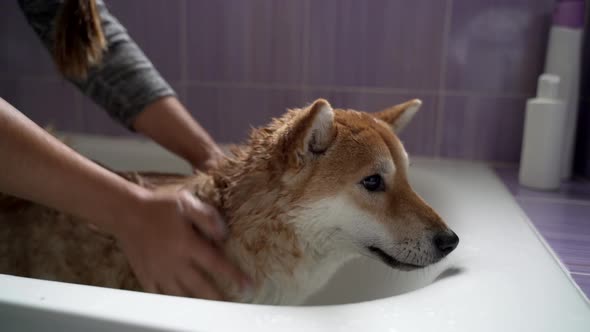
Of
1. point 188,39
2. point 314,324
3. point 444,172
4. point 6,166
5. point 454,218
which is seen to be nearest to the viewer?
point 314,324

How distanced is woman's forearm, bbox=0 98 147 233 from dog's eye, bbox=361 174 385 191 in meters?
0.33

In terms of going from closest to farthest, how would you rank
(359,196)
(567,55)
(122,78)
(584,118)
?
1. (359,196)
2. (122,78)
3. (567,55)
4. (584,118)

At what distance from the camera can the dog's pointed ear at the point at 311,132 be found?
721mm

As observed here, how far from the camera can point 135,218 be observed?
691 millimetres

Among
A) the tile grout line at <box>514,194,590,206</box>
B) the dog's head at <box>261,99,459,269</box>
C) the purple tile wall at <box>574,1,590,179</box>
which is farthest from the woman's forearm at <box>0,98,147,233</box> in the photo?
the purple tile wall at <box>574,1,590,179</box>

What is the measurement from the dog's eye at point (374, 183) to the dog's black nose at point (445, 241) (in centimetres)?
11

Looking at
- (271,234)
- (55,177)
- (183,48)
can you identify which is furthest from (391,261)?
(183,48)

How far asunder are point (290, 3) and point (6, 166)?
38.0 inches

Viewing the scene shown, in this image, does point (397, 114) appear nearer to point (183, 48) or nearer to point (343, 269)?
point (343, 269)

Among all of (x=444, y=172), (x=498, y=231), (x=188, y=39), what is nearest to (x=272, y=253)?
(x=498, y=231)

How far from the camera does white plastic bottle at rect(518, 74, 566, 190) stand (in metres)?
1.14

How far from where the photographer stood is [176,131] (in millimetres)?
1097

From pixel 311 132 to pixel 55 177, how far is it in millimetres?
Result: 348

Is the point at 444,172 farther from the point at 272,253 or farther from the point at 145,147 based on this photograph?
the point at 145,147
